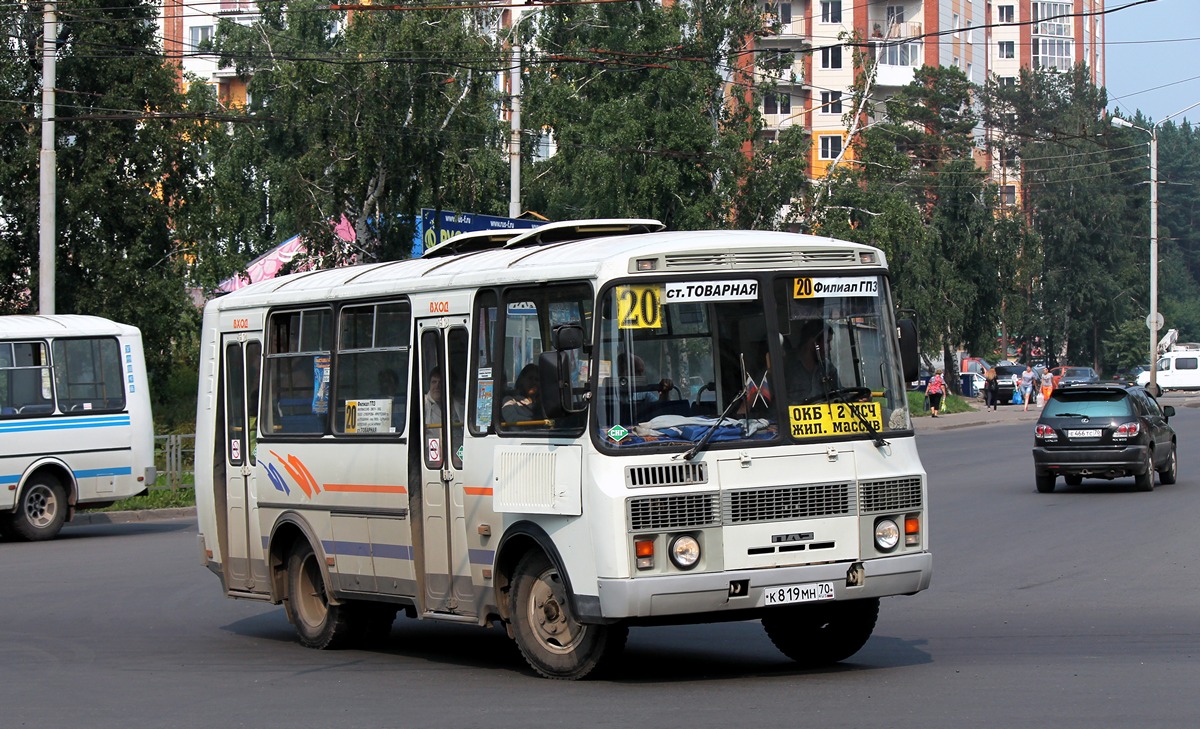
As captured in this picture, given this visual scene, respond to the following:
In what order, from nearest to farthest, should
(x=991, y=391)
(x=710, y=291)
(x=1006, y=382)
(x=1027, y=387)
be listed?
(x=710, y=291), (x=1027, y=387), (x=991, y=391), (x=1006, y=382)

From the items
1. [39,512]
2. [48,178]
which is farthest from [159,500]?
[48,178]

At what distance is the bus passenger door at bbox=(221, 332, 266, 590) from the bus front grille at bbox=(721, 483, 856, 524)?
15.6 ft

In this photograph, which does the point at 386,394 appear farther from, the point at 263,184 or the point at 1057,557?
the point at 263,184

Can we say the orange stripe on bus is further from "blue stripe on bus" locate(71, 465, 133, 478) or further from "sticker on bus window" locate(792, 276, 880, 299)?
"blue stripe on bus" locate(71, 465, 133, 478)

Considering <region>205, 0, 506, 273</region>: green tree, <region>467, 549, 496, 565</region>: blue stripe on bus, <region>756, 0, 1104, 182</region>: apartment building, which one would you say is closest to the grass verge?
<region>205, 0, 506, 273</region>: green tree

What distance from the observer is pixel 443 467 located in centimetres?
1056

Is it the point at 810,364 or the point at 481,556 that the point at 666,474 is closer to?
the point at 810,364

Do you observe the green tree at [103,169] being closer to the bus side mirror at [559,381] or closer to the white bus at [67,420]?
the white bus at [67,420]

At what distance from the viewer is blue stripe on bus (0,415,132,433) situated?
2192 centimetres

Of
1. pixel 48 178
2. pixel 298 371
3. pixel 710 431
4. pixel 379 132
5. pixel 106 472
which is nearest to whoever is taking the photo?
pixel 710 431

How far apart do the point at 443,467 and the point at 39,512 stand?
13.3 meters

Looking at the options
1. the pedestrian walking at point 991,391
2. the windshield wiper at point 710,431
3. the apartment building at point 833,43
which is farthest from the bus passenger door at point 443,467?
the apartment building at point 833,43

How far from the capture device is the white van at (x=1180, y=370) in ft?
270

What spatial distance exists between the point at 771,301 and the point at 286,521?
445cm
